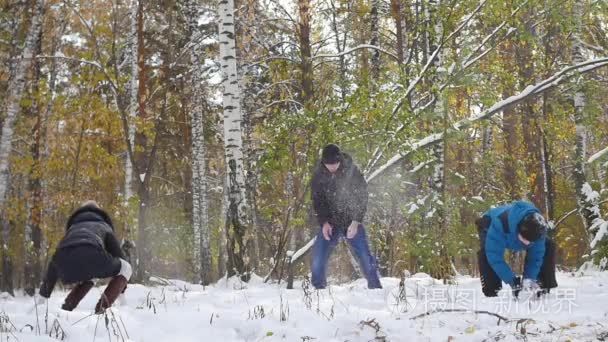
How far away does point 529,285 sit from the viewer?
545cm

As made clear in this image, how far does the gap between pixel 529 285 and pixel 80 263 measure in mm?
4104

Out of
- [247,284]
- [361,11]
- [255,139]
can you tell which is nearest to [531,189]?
[361,11]

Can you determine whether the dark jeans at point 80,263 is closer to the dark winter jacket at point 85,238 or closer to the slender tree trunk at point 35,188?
the dark winter jacket at point 85,238

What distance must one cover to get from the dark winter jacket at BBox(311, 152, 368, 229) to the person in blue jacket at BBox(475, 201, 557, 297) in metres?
A: 1.45

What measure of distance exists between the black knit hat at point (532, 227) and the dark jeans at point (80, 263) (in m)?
3.83

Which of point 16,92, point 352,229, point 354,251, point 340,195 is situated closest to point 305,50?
point 16,92

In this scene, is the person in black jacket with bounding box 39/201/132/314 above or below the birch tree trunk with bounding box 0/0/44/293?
below

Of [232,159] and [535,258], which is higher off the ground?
[232,159]

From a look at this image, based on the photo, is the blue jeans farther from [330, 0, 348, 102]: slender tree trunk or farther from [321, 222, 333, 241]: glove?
[330, 0, 348, 102]: slender tree trunk

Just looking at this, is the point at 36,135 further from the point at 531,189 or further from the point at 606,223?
the point at 531,189

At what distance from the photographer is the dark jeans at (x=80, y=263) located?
476cm

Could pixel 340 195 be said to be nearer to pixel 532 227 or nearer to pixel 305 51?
pixel 532 227

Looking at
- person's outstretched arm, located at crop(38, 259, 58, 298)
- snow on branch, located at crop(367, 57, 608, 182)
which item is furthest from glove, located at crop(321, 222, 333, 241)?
person's outstretched arm, located at crop(38, 259, 58, 298)

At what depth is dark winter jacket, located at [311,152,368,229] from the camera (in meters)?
6.50
